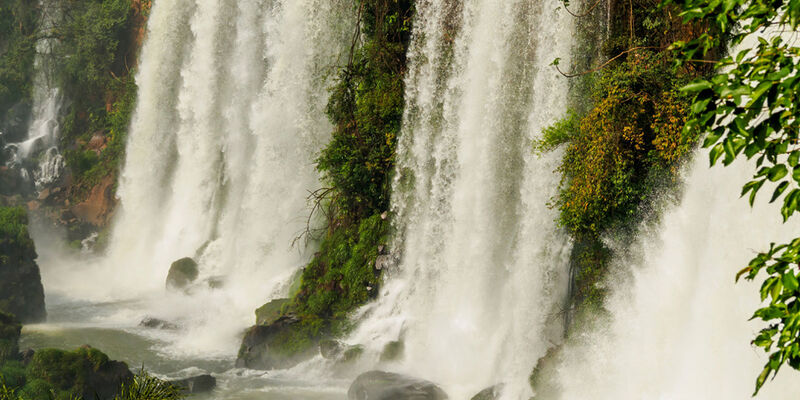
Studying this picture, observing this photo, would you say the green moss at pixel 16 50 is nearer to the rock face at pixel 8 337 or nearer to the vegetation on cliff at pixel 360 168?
the rock face at pixel 8 337

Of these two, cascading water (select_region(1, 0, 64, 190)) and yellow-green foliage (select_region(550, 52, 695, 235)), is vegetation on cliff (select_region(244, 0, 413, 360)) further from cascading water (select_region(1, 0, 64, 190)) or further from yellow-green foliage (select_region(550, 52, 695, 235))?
cascading water (select_region(1, 0, 64, 190))

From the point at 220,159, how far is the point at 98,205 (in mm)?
7504

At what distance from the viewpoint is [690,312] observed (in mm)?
9273

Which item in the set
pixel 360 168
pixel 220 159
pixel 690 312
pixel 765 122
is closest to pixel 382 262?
pixel 360 168

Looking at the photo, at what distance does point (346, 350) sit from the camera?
14078mm

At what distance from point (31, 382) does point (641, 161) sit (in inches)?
371

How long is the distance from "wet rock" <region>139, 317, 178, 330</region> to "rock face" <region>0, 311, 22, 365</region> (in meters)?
3.23

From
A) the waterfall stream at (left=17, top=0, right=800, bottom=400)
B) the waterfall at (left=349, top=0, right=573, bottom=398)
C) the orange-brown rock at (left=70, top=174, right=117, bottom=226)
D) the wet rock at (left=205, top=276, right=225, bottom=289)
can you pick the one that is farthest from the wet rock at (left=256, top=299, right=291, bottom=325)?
the orange-brown rock at (left=70, top=174, right=117, bottom=226)

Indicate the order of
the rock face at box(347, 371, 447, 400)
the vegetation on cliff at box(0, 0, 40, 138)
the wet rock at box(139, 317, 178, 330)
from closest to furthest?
the rock face at box(347, 371, 447, 400)
the wet rock at box(139, 317, 178, 330)
the vegetation on cliff at box(0, 0, 40, 138)

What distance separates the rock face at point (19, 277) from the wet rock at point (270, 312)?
601cm

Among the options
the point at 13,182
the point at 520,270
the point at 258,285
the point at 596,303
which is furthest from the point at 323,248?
the point at 13,182

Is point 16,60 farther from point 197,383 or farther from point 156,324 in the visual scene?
point 197,383

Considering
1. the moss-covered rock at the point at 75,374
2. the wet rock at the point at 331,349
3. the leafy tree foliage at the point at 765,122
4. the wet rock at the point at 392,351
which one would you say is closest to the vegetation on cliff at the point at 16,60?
the moss-covered rock at the point at 75,374

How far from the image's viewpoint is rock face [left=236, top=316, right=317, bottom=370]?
14711 mm
